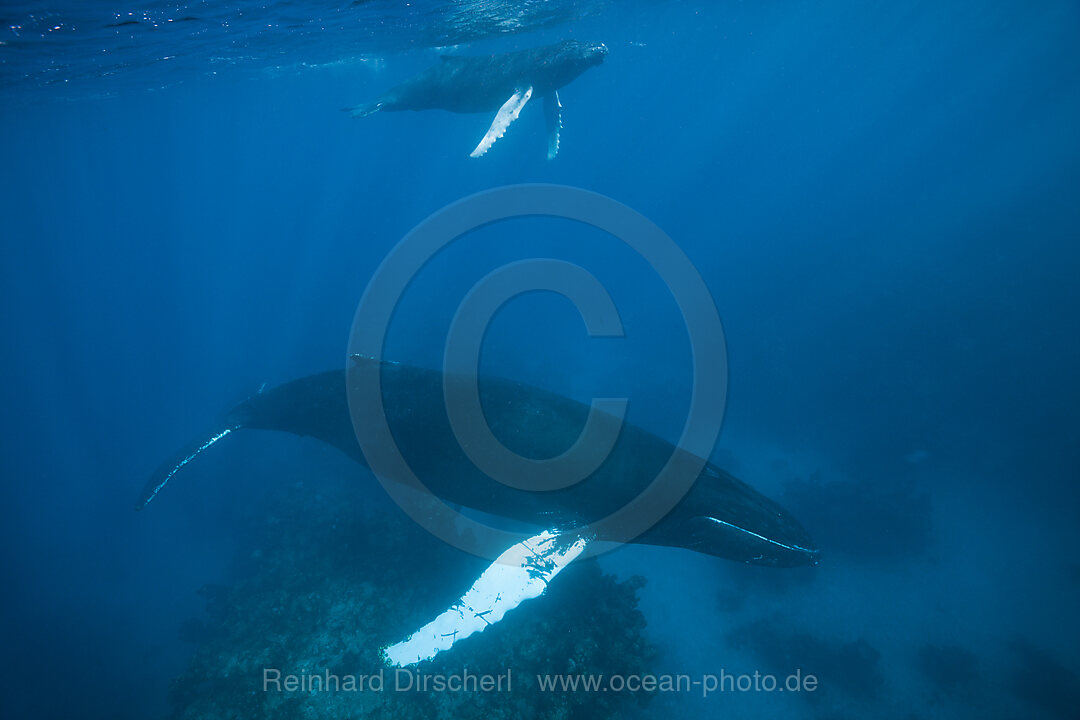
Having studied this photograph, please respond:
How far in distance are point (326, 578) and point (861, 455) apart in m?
17.2

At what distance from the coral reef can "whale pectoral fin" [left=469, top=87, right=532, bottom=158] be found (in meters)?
7.91

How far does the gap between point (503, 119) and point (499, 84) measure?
7.36 feet

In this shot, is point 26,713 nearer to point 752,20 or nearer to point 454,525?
point 454,525

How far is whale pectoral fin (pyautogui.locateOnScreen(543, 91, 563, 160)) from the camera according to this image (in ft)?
41.0

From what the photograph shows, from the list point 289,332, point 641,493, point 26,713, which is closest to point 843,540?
point 641,493

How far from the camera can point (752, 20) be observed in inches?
1431

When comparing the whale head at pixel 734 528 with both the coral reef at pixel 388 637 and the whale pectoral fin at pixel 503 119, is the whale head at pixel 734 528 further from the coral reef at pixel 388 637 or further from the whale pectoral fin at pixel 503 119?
the whale pectoral fin at pixel 503 119

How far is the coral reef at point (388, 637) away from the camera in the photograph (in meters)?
6.85

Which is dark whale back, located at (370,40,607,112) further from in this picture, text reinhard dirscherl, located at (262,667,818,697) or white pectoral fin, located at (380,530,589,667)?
text reinhard dirscherl, located at (262,667,818,697)

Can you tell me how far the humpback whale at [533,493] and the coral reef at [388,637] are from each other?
6.61 ft

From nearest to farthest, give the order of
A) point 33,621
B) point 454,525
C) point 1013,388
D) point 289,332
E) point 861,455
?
1. point 454,525
2. point 33,621
3. point 861,455
4. point 1013,388
5. point 289,332

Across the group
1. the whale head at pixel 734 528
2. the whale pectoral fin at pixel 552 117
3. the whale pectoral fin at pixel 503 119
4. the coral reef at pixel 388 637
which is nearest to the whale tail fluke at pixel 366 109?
the whale pectoral fin at pixel 503 119

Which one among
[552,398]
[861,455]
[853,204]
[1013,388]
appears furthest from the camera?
[853,204]

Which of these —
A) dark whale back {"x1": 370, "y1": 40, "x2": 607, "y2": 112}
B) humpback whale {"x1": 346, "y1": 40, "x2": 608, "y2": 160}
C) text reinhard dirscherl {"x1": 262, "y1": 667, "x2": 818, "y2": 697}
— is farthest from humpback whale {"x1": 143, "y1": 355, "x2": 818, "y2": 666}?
dark whale back {"x1": 370, "y1": 40, "x2": 607, "y2": 112}
